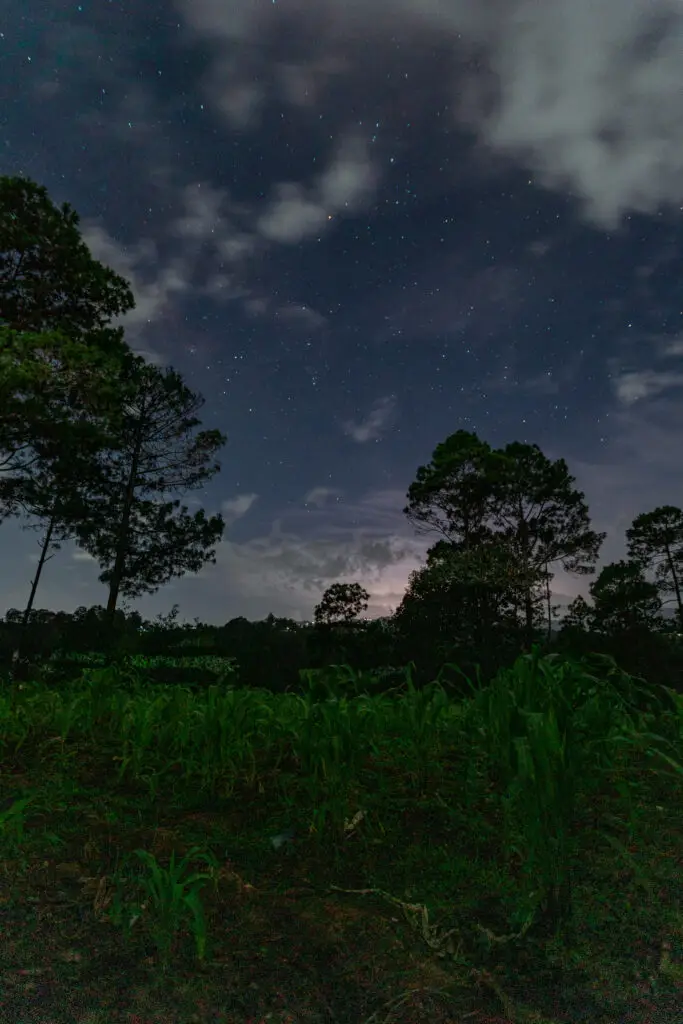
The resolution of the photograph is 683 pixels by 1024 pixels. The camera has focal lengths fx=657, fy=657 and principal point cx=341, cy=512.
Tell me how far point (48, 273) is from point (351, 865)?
18.1m

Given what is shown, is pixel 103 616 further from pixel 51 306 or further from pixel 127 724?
pixel 127 724

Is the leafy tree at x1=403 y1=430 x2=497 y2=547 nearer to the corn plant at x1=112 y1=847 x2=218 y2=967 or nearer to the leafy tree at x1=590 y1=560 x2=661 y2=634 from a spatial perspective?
the leafy tree at x1=590 y1=560 x2=661 y2=634

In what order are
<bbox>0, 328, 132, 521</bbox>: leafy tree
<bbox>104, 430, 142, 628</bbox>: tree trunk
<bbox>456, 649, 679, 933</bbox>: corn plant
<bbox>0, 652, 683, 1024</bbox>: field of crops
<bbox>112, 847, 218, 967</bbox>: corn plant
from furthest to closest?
<bbox>104, 430, 142, 628</bbox>: tree trunk → <bbox>0, 328, 132, 521</bbox>: leafy tree → <bbox>456, 649, 679, 933</bbox>: corn plant → <bbox>112, 847, 218, 967</bbox>: corn plant → <bbox>0, 652, 683, 1024</bbox>: field of crops

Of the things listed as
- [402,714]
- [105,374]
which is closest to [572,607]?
[105,374]

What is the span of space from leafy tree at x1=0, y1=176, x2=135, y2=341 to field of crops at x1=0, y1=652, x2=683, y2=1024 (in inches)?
616

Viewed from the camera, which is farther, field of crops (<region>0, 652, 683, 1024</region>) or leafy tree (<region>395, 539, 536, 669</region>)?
leafy tree (<region>395, 539, 536, 669</region>)

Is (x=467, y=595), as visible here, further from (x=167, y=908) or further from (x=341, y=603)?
(x=167, y=908)

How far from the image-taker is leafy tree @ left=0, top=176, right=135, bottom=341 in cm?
1608

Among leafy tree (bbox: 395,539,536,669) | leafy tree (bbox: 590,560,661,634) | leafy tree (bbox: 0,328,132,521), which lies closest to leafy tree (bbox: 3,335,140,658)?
leafy tree (bbox: 0,328,132,521)

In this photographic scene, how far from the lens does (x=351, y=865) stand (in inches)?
93.7

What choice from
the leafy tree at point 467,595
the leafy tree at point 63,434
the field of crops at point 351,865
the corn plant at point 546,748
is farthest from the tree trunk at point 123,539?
the corn plant at point 546,748

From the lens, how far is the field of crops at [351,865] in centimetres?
178

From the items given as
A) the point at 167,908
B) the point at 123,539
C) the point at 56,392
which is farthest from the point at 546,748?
the point at 123,539

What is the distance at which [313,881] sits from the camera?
7.51 ft
